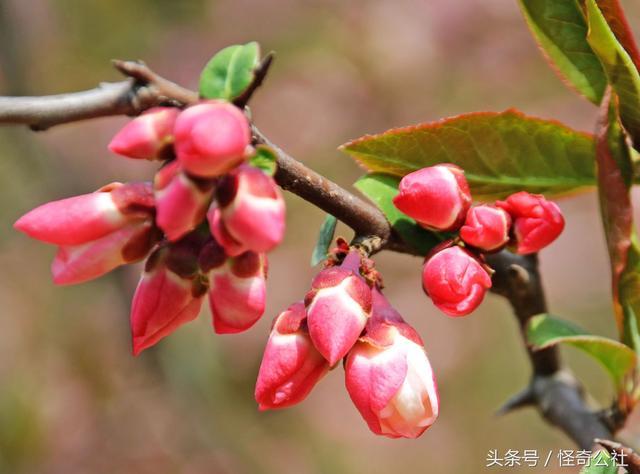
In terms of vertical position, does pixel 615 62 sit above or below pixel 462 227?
above

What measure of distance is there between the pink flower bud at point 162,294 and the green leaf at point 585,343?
310 mm

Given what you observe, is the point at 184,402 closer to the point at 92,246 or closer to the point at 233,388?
the point at 233,388

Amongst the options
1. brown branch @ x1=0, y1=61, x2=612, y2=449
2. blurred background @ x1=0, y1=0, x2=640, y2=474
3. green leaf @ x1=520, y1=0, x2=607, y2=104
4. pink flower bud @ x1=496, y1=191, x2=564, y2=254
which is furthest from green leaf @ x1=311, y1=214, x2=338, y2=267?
blurred background @ x1=0, y1=0, x2=640, y2=474

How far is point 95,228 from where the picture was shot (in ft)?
1.80

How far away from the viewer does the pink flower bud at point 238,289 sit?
0.54 m

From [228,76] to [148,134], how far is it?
0.07m

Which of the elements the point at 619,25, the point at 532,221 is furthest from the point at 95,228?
the point at 619,25

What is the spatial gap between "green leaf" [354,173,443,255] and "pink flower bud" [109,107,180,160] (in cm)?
22

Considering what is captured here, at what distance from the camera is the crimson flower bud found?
21.4 inches

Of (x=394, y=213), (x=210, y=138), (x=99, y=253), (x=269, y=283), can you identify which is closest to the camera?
(x=210, y=138)

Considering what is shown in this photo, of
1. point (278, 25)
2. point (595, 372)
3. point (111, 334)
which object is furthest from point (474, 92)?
point (111, 334)

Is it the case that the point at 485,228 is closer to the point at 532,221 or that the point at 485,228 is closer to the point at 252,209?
the point at 532,221

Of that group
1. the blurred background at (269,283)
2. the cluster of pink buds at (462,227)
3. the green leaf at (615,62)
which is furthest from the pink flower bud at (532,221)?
the blurred background at (269,283)

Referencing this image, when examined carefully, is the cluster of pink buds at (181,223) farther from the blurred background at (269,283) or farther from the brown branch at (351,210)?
the blurred background at (269,283)
